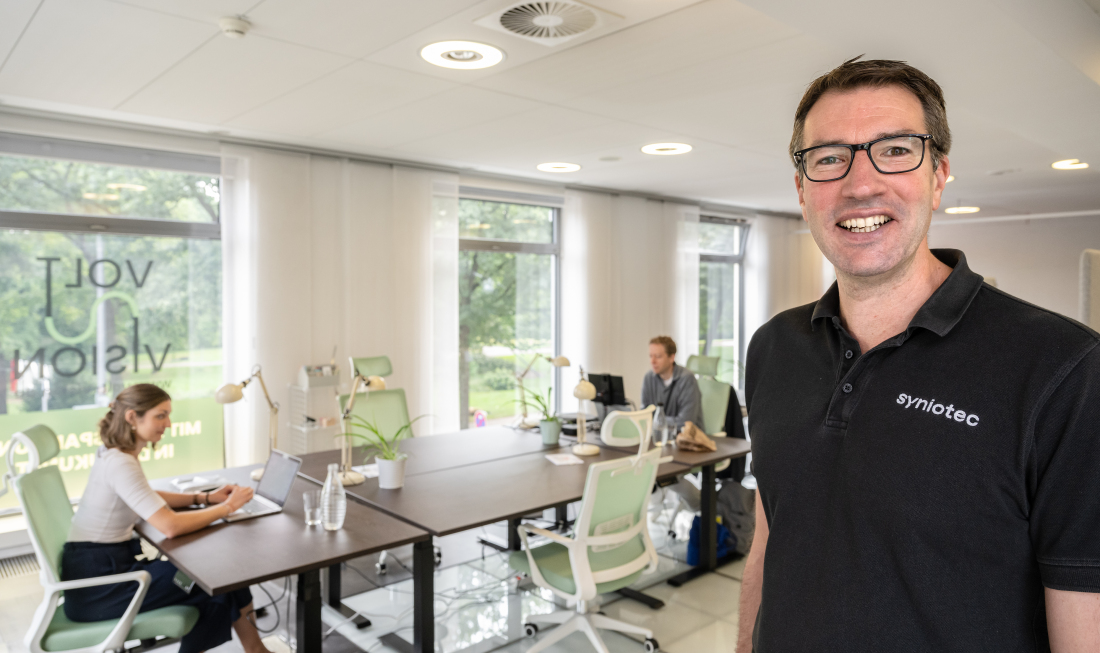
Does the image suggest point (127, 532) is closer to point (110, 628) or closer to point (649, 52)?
point (110, 628)

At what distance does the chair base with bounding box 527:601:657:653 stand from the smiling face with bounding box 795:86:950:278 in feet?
8.34

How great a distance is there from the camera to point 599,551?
324 centimetres

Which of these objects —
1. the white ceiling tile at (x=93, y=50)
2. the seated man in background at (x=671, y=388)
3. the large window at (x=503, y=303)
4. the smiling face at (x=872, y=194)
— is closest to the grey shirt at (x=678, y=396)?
the seated man in background at (x=671, y=388)

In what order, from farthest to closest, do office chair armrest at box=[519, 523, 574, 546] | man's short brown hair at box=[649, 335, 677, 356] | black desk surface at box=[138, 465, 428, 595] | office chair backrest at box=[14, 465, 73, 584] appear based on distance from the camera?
man's short brown hair at box=[649, 335, 677, 356] → office chair armrest at box=[519, 523, 574, 546] → office chair backrest at box=[14, 465, 73, 584] → black desk surface at box=[138, 465, 428, 595]

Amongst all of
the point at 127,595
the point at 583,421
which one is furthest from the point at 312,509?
the point at 583,421

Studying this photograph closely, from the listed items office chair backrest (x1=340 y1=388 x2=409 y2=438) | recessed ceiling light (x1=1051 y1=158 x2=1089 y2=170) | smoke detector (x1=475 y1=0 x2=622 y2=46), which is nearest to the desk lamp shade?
office chair backrest (x1=340 y1=388 x2=409 y2=438)

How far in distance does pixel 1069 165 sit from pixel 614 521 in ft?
16.5

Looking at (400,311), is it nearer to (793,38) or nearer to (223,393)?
(223,393)

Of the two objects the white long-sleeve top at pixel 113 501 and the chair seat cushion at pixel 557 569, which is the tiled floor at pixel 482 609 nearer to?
the chair seat cushion at pixel 557 569

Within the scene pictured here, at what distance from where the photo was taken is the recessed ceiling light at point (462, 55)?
3082mm

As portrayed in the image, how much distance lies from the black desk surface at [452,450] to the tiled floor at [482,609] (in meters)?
0.70

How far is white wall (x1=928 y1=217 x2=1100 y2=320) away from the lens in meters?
8.91

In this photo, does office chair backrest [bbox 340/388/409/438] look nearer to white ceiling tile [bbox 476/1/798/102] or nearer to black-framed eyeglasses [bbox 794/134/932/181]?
white ceiling tile [bbox 476/1/798/102]

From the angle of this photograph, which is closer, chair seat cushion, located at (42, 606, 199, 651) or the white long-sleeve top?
chair seat cushion, located at (42, 606, 199, 651)
